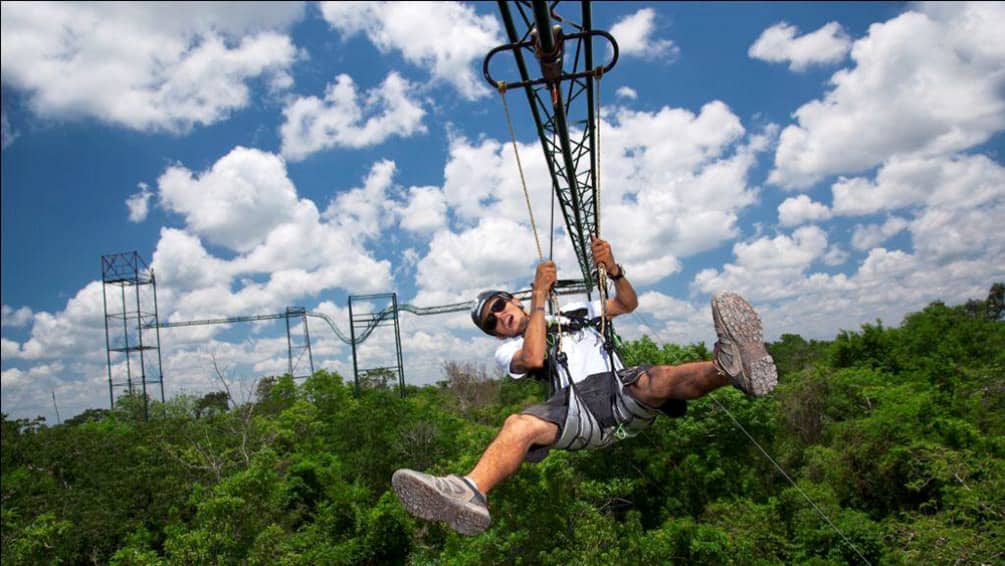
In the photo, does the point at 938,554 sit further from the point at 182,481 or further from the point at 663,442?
the point at 182,481

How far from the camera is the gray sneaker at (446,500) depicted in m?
2.67

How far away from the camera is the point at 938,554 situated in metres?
11.8

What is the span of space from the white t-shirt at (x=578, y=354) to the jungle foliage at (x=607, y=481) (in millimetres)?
11245

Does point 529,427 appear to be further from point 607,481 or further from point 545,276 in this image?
point 607,481

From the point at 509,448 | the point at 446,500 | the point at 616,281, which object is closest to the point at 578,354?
the point at 616,281

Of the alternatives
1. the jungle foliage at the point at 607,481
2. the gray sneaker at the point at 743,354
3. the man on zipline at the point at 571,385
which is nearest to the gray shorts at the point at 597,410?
the man on zipline at the point at 571,385

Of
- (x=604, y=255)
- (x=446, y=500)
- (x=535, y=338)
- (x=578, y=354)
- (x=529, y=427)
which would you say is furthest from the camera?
(x=604, y=255)

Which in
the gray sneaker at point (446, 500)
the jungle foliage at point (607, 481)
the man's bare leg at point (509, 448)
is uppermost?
the man's bare leg at point (509, 448)

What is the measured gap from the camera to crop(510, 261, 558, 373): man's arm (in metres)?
3.33

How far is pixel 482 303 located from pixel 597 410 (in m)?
0.97

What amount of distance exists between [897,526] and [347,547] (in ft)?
54.8

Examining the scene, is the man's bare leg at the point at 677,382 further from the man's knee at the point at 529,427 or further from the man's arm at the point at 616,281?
the man's arm at the point at 616,281

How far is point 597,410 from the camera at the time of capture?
11.1 ft

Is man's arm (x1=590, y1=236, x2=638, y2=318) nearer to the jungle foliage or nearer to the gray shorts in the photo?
the gray shorts
